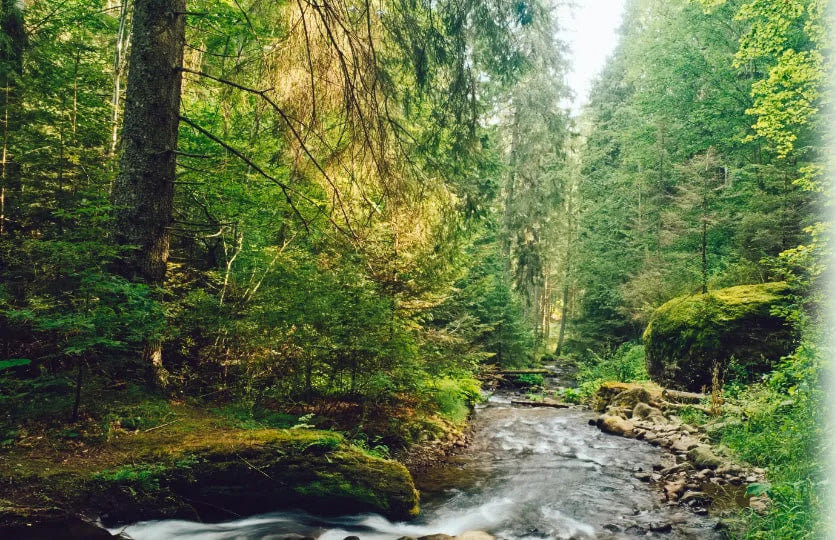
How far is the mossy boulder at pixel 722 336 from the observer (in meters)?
9.98

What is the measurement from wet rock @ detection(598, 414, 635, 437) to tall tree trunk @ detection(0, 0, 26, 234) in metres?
10.2

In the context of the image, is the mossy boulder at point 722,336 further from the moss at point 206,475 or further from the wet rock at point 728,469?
the moss at point 206,475

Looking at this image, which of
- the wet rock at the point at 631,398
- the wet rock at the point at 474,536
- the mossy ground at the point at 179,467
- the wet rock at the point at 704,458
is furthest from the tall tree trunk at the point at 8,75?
the wet rock at the point at 631,398

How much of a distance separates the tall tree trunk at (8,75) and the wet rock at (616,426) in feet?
33.4

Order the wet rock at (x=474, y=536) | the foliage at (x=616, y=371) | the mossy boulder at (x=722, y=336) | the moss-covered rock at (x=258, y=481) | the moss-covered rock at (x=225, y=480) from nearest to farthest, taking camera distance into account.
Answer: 1. the moss-covered rock at (x=225, y=480)
2. the moss-covered rock at (x=258, y=481)
3. the wet rock at (x=474, y=536)
4. the mossy boulder at (x=722, y=336)
5. the foliage at (x=616, y=371)

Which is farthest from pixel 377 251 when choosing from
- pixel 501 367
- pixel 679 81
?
pixel 679 81

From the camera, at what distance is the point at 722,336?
10.4 metres

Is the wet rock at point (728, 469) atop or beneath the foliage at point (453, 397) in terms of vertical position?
beneath

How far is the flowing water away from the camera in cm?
414

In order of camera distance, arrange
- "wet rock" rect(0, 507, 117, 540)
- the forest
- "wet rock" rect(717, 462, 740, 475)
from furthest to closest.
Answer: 1. "wet rock" rect(717, 462, 740, 475)
2. the forest
3. "wet rock" rect(0, 507, 117, 540)

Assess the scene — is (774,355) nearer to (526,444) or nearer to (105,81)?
(526,444)

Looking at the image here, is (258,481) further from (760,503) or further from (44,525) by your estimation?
(760,503)

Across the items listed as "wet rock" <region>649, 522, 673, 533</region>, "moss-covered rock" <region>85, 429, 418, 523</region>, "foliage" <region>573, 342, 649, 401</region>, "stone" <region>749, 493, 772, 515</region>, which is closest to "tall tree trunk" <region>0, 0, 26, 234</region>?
"moss-covered rock" <region>85, 429, 418, 523</region>

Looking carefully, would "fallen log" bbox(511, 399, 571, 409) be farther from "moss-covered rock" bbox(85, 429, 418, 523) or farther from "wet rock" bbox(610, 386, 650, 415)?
"moss-covered rock" bbox(85, 429, 418, 523)
